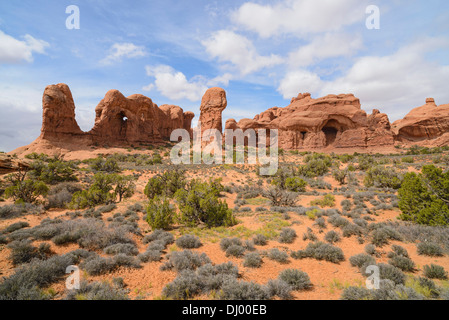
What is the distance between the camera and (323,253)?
18.5 ft

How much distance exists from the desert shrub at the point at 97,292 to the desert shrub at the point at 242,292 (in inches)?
72.9

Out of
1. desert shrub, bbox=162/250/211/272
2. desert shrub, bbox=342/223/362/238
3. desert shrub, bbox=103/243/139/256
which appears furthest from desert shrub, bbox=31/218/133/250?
desert shrub, bbox=342/223/362/238

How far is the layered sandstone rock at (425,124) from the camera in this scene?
42.8 metres

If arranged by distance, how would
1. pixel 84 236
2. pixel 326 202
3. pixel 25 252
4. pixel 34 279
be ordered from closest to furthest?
pixel 34 279
pixel 25 252
pixel 84 236
pixel 326 202

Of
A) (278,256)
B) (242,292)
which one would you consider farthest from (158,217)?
(242,292)

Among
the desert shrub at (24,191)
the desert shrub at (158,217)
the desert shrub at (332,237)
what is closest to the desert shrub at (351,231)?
the desert shrub at (332,237)

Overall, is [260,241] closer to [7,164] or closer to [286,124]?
[7,164]

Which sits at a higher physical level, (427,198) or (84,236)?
(427,198)

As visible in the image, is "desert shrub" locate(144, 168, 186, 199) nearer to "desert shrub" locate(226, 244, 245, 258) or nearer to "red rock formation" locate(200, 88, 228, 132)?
"desert shrub" locate(226, 244, 245, 258)

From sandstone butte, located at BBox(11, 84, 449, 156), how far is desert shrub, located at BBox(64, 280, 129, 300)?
3098 centimetres

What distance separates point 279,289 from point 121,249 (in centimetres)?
447

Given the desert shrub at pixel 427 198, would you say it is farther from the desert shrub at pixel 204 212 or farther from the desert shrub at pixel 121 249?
the desert shrub at pixel 121 249

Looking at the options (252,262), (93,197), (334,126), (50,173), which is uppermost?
(334,126)

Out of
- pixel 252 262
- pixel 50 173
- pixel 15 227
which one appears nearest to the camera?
pixel 252 262
